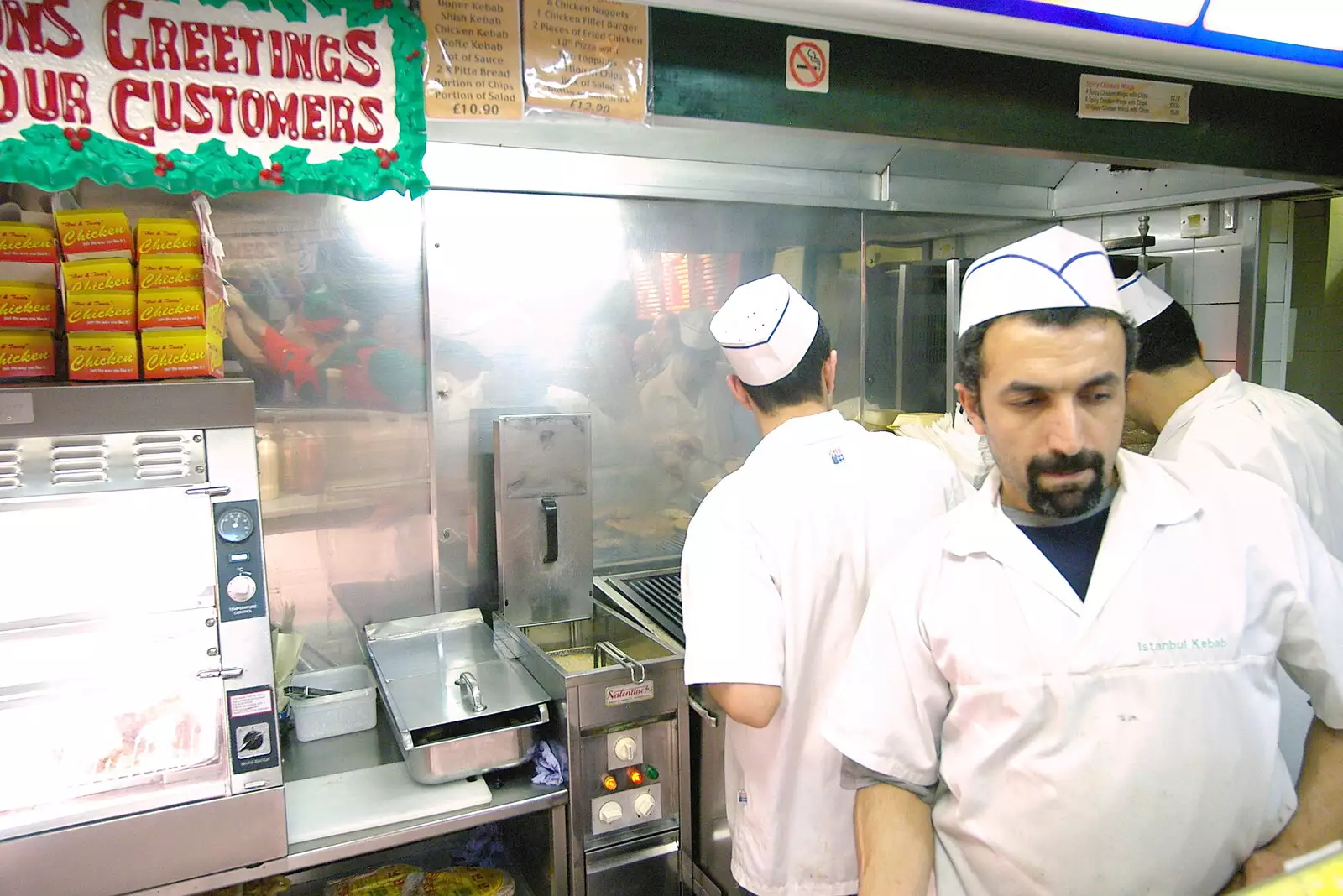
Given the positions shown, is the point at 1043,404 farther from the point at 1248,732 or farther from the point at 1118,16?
the point at 1118,16

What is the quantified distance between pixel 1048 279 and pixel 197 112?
143 cm

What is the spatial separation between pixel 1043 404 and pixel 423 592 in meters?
2.12

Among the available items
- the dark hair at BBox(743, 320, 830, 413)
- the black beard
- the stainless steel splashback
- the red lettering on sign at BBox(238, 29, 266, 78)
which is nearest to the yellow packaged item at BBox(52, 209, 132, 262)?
the red lettering on sign at BBox(238, 29, 266, 78)

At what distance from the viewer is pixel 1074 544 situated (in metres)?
1.36

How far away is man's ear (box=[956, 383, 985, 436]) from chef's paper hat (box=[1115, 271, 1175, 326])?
112cm

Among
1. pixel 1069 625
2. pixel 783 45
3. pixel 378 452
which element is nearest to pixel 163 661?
pixel 378 452

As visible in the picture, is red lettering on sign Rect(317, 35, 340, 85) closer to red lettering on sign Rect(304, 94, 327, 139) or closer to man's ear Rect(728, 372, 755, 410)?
red lettering on sign Rect(304, 94, 327, 139)

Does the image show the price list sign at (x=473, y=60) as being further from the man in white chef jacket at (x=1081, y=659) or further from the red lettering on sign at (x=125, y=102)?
the man in white chef jacket at (x=1081, y=659)

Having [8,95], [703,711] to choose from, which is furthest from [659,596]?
[8,95]

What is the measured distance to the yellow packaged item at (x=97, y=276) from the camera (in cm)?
170

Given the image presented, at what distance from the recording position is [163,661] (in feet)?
5.79

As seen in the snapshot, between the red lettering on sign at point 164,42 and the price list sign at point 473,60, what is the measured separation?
41cm

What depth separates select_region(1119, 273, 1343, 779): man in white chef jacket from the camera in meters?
2.12

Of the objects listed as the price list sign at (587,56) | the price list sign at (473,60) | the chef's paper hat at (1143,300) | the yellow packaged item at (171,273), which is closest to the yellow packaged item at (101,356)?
the yellow packaged item at (171,273)
